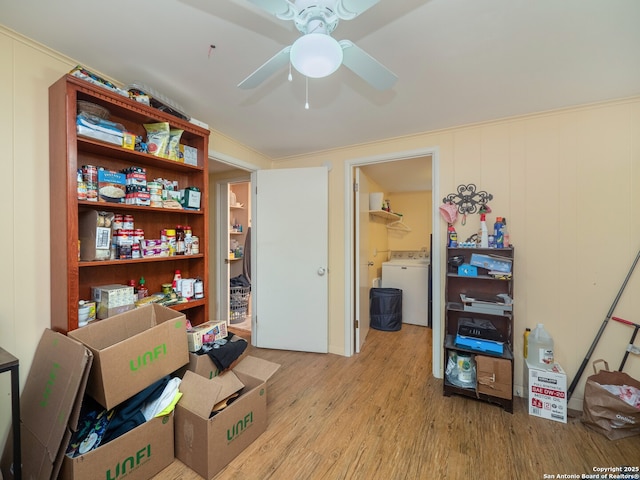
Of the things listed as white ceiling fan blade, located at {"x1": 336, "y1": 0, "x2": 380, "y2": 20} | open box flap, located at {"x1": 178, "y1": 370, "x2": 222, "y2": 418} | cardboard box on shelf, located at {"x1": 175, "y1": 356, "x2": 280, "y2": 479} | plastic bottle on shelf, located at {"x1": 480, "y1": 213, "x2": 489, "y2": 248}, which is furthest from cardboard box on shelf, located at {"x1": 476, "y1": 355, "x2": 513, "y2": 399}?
white ceiling fan blade, located at {"x1": 336, "y1": 0, "x2": 380, "y2": 20}

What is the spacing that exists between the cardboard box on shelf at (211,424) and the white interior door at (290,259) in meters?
1.23

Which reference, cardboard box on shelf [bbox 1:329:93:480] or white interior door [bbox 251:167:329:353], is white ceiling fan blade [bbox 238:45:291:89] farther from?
white interior door [bbox 251:167:329:353]

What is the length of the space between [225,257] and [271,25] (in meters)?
2.85

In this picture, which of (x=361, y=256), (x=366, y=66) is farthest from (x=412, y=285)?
(x=366, y=66)

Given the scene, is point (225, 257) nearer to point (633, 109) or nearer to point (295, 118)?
point (295, 118)

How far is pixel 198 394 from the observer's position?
1.38 m

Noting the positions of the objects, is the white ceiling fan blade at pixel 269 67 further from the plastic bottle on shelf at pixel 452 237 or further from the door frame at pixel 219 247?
the door frame at pixel 219 247

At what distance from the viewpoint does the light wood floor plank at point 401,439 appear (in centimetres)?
137

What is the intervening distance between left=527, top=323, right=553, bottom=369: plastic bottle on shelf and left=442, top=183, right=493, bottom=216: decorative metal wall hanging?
3.23ft

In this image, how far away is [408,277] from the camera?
3.75 meters

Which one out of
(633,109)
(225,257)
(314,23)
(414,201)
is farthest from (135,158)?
(414,201)

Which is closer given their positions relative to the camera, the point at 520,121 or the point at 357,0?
the point at 357,0

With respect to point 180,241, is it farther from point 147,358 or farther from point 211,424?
point 211,424

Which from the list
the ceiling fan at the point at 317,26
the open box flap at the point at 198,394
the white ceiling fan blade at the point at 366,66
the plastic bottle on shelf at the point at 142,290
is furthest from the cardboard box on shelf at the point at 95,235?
the white ceiling fan blade at the point at 366,66
